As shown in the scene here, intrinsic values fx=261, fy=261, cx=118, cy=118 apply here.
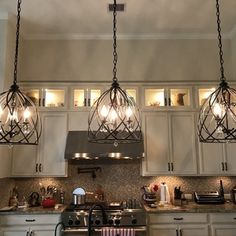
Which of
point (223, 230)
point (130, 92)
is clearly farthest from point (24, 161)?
point (223, 230)

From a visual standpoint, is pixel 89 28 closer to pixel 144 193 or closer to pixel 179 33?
pixel 179 33

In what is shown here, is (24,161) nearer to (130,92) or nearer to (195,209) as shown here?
(130,92)

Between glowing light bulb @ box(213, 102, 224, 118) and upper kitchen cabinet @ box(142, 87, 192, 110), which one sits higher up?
upper kitchen cabinet @ box(142, 87, 192, 110)

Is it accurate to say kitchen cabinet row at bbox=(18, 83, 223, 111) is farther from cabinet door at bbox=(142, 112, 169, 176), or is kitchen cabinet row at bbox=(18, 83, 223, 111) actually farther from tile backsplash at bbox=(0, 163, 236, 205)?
tile backsplash at bbox=(0, 163, 236, 205)

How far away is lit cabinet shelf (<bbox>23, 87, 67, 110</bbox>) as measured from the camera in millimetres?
4184

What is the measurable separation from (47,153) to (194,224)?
2.36 metres

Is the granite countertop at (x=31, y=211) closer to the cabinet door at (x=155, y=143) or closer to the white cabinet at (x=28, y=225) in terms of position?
A: the white cabinet at (x=28, y=225)

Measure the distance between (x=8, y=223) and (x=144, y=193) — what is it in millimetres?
2007

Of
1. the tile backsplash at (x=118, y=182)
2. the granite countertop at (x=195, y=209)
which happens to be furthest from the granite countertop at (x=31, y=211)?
the granite countertop at (x=195, y=209)

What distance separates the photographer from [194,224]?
3553 millimetres

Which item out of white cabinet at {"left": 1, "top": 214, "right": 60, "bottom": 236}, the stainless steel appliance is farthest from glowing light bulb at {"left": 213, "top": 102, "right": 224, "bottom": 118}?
white cabinet at {"left": 1, "top": 214, "right": 60, "bottom": 236}

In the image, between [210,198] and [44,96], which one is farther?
[44,96]

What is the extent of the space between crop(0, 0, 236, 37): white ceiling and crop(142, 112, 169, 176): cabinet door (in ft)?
4.73

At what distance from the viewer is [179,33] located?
447 centimetres
